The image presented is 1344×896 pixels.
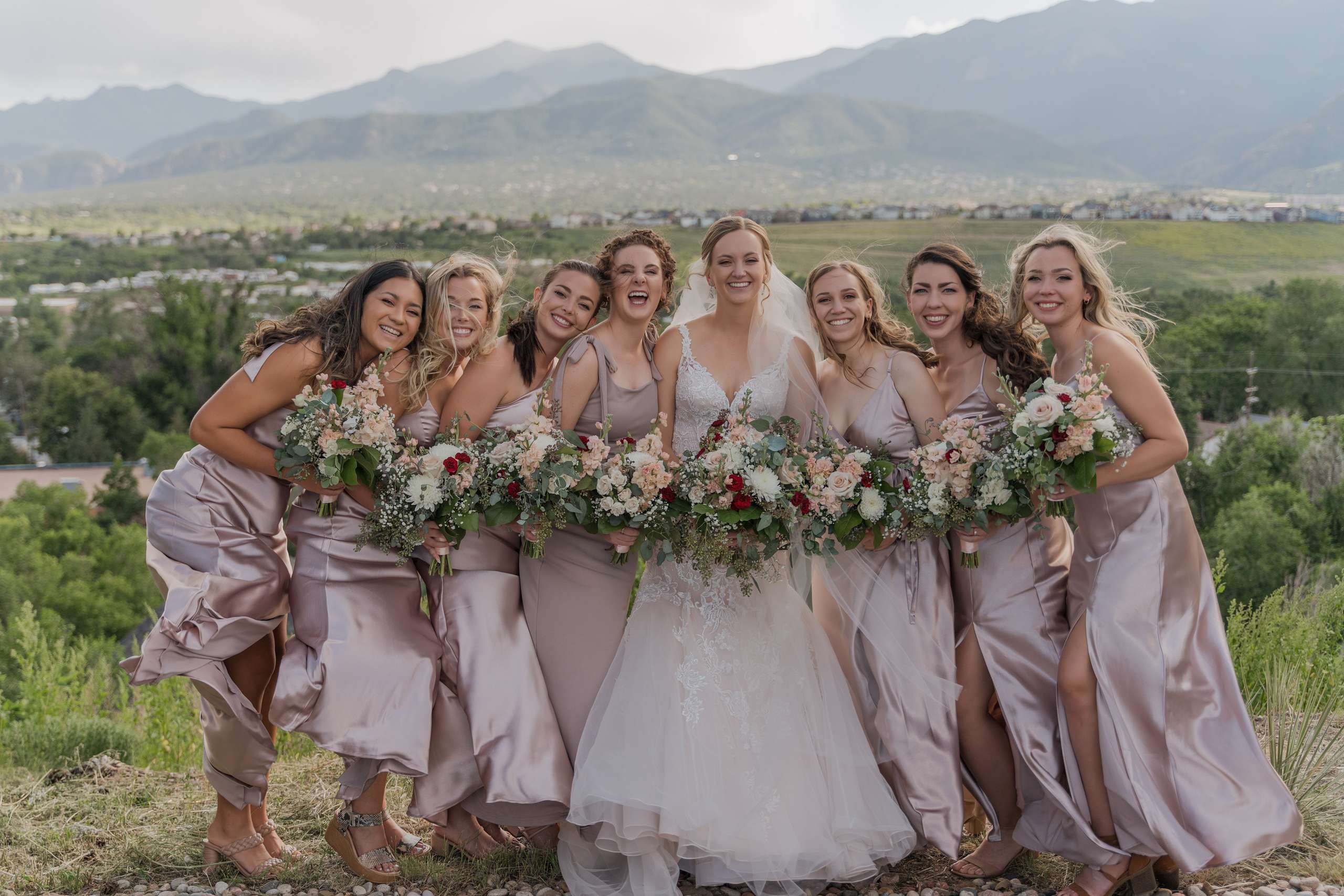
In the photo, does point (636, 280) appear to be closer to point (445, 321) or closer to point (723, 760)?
point (445, 321)

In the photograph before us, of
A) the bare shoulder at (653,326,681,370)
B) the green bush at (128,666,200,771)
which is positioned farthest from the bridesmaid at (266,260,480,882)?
the green bush at (128,666,200,771)

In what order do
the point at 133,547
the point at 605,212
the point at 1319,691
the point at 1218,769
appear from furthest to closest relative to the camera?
the point at 605,212, the point at 133,547, the point at 1319,691, the point at 1218,769

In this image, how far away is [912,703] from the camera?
511cm

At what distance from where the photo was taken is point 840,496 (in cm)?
490

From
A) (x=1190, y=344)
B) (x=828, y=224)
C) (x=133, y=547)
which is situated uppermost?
(x=828, y=224)

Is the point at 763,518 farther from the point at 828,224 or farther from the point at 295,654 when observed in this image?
the point at 828,224

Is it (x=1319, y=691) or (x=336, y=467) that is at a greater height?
(x=336, y=467)

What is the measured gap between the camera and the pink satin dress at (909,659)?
5.05 meters

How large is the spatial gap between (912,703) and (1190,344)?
171 ft

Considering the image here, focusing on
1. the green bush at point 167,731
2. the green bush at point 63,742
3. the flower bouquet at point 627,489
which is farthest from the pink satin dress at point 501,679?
the green bush at point 63,742

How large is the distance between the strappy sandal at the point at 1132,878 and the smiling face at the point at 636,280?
3.52 m

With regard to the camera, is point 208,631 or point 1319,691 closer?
point 208,631

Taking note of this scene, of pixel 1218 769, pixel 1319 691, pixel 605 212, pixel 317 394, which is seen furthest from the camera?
pixel 605 212

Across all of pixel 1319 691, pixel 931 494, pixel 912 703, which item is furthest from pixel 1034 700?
pixel 1319 691
